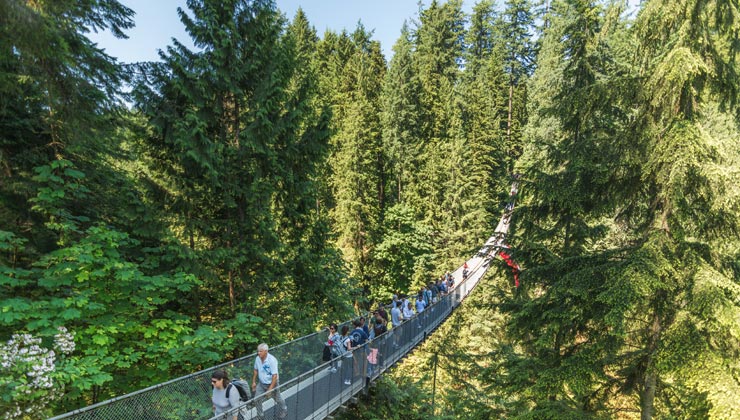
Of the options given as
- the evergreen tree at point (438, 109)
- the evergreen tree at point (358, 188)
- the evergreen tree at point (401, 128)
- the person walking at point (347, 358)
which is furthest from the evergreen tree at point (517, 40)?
the person walking at point (347, 358)

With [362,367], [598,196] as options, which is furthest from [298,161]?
[598,196]

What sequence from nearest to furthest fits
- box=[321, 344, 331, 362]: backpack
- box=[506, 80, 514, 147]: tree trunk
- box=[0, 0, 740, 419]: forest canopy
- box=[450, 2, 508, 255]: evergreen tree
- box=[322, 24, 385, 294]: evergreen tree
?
1. box=[0, 0, 740, 419]: forest canopy
2. box=[321, 344, 331, 362]: backpack
3. box=[450, 2, 508, 255]: evergreen tree
4. box=[322, 24, 385, 294]: evergreen tree
5. box=[506, 80, 514, 147]: tree trunk

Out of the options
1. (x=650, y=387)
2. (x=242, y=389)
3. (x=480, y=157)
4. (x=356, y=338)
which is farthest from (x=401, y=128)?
(x=242, y=389)

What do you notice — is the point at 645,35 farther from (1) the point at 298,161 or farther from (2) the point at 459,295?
(2) the point at 459,295

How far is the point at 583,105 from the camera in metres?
6.03

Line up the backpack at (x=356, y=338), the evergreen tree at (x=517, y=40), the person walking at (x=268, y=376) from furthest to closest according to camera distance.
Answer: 1. the evergreen tree at (x=517, y=40)
2. the backpack at (x=356, y=338)
3. the person walking at (x=268, y=376)

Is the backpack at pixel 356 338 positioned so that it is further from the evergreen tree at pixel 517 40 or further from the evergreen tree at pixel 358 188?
the evergreen tree at pixel 517 40

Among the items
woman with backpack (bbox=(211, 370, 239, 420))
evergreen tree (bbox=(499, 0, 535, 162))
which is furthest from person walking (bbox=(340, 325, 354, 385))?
evergreen tree (bbox=(499, 0, 535, 162))

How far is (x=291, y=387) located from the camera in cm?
620

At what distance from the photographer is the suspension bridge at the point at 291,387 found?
454 cm

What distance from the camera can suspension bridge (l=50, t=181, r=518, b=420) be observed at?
4535 millimetres

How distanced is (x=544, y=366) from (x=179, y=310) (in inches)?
262

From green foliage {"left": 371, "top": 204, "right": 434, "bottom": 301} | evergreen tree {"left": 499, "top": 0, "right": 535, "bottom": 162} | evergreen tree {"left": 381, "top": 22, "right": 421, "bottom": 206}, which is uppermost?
evergreen tree {"left": 499, "top": 0, "right": 535, "bottom": 162}

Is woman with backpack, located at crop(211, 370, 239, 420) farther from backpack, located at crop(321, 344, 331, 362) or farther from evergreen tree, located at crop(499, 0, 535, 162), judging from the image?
evergreen tree, located at crop(499, 0, 535, 162)
